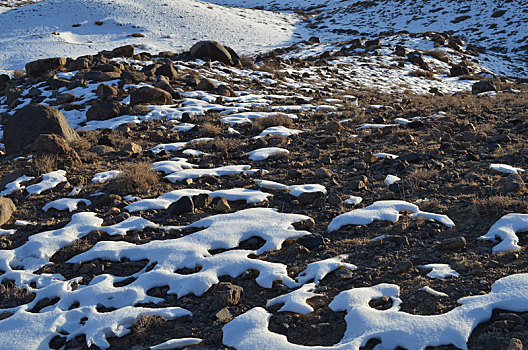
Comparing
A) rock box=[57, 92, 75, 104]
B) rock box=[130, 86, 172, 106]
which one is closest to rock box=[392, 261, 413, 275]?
rock box=[130, 86, 172, 106]

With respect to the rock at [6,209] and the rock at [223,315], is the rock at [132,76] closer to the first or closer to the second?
the rock at [6,209]

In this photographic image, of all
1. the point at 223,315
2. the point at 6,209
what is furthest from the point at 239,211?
the point at 6,209

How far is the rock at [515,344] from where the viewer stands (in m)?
2.88

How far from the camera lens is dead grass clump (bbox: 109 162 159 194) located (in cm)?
652

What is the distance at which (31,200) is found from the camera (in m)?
6.39

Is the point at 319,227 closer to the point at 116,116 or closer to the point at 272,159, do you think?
the point at 272,159

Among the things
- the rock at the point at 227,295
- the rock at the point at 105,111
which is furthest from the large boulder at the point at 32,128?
the rock at the point at 227,295

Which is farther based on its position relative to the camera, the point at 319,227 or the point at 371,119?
the point at 371,119

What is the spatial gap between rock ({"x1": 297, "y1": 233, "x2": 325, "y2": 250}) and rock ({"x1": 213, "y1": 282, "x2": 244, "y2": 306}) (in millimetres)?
1082

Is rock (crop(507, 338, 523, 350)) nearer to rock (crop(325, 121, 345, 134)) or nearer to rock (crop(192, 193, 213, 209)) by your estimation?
rock (crop(192, 193, 213, 209))

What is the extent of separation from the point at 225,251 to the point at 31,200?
134 inches

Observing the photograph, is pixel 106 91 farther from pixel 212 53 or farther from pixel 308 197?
pixel 308 197

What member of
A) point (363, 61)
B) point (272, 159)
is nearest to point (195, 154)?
point (272, 159)

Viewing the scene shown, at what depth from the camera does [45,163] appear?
7.23 meters
